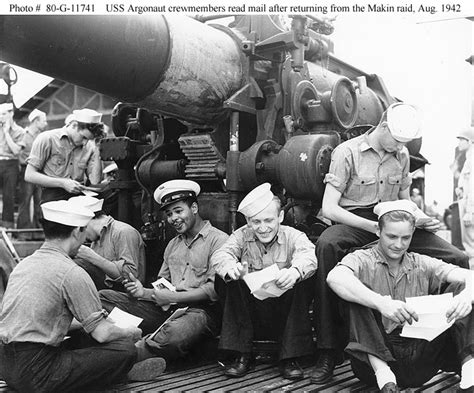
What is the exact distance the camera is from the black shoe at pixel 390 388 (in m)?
3.13

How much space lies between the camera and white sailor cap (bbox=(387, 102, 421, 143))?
12.6 feet

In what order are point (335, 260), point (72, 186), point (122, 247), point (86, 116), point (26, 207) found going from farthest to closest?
point (26, 207) → point (86, 116) → point (72, 186) → point (122, 247) → point (335, 260)

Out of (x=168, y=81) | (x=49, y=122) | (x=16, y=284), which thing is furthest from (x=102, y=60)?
(x=49, y=122)

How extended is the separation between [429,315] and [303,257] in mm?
739

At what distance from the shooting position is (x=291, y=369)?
3584 mm

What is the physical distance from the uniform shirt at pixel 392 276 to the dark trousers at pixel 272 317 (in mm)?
357

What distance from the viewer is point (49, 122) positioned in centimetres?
1409

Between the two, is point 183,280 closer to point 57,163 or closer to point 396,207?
point 396,207

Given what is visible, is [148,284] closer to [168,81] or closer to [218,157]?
[218,157]

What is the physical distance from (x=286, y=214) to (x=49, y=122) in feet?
34.2

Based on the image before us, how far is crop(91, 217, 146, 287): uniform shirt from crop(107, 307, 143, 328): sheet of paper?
2.18 feet

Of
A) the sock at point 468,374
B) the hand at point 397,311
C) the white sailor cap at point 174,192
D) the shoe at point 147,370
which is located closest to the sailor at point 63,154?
the white sailor cap at point 174,192

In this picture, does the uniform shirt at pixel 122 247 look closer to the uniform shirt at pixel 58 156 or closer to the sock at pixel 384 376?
the uniform shirt at pixel 58 156

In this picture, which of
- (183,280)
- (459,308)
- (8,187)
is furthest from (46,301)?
(8,187)
